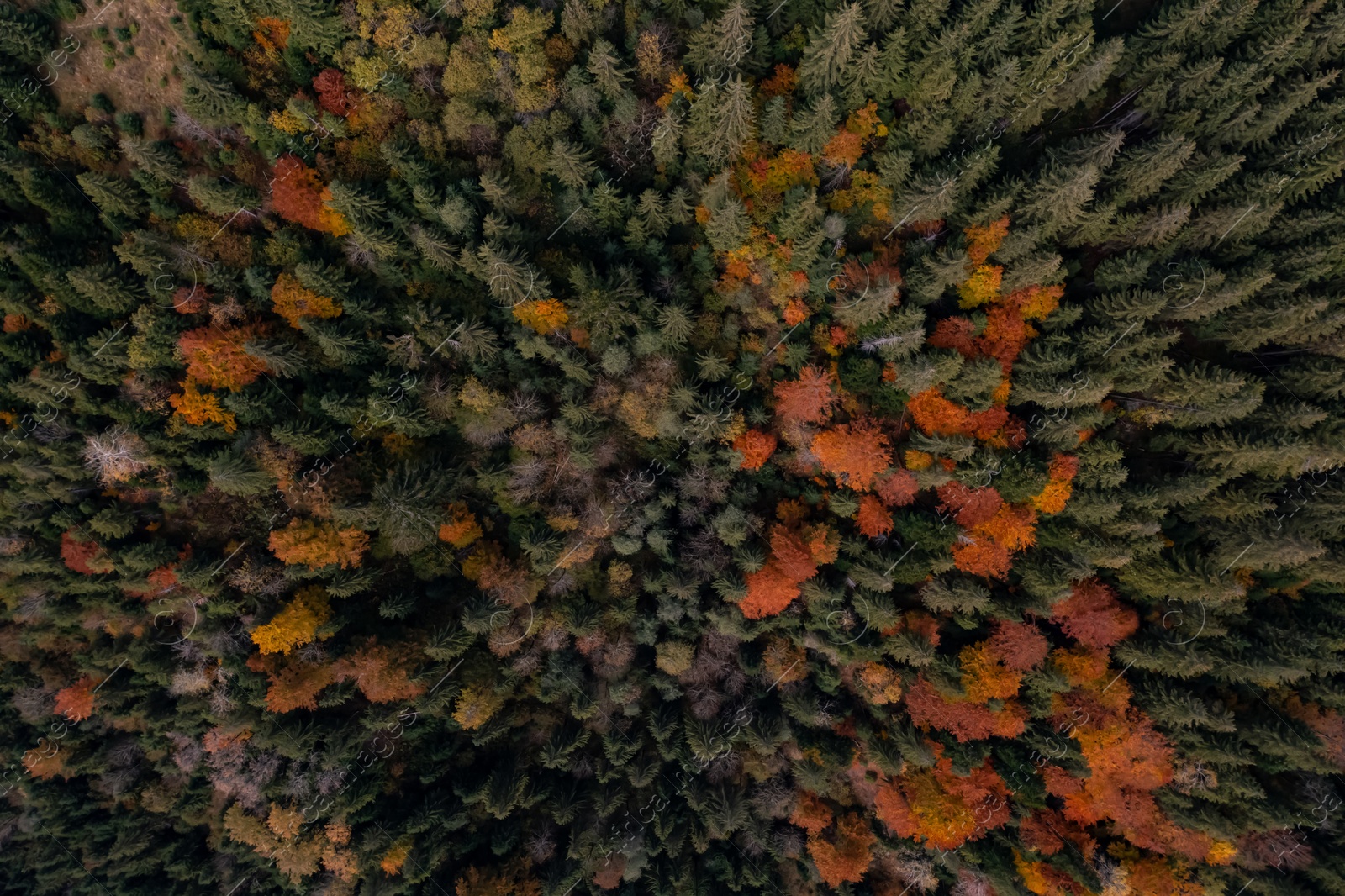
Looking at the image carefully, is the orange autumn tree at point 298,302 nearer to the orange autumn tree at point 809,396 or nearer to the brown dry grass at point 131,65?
the brown dry grass at point 131,65

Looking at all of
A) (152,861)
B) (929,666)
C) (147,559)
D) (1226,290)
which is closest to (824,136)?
(1226,290)

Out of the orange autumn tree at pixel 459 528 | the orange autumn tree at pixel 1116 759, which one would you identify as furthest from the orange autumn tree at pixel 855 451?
the orange autumn tree at pixel 459 528

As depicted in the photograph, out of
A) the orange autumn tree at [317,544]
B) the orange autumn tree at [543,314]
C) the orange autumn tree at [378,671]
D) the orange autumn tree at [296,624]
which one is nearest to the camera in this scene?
the orange autumn tree at [543,314]

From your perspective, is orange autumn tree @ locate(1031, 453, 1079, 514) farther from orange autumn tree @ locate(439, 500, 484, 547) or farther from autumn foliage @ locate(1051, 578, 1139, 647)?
orange autumn tree @ locate(439, 500, 484, 547)

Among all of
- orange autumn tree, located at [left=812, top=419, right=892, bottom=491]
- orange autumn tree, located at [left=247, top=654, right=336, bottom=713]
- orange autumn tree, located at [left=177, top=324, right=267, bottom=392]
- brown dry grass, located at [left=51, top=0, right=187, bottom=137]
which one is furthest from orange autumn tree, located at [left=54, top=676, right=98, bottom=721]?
orange autumn tree, located at [left=812, top=419, right=892, bottom=491]

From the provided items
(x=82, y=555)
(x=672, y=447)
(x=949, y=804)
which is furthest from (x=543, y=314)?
(x=949, y=804)

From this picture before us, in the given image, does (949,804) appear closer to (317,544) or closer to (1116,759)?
(1116,759)
